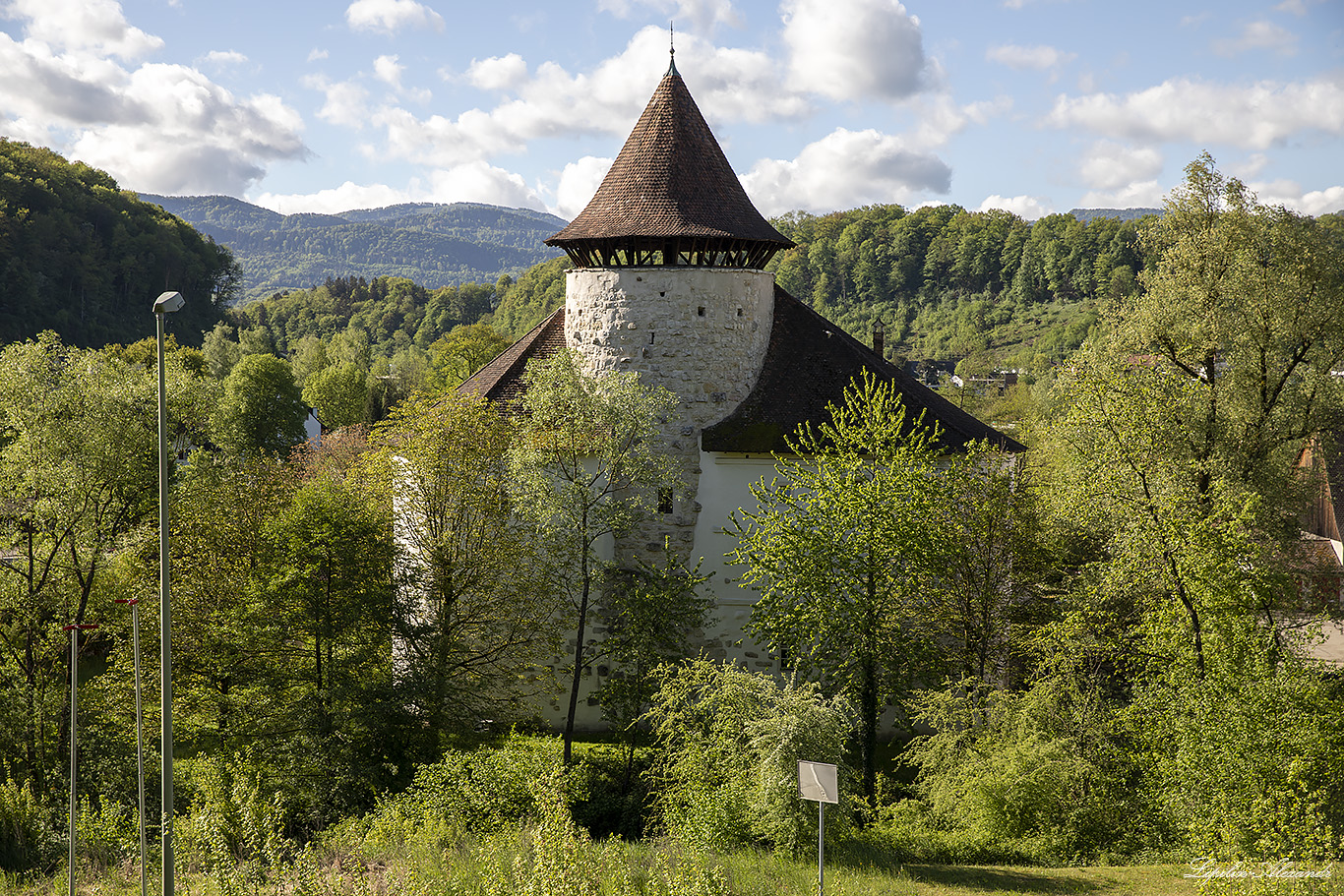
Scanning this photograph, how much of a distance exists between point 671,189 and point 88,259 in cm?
7602

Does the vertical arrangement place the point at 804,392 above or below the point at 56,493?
above

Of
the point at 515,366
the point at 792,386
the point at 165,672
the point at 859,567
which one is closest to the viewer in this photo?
the point at 165,672

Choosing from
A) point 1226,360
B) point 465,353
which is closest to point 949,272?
point 465,353

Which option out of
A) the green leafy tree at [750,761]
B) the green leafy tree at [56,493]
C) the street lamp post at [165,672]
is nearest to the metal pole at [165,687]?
the street lamp post at [165,672]

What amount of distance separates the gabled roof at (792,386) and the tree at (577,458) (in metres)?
2.08

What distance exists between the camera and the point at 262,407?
52.4 m

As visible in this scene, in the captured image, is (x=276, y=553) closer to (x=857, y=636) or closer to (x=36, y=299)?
(x=857, y=636)

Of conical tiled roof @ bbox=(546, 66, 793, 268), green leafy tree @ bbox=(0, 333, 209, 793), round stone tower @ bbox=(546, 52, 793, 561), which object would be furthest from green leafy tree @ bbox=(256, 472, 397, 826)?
conical tiled roof @ bbox=(546, 66, 793, 268)

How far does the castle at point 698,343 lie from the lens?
68.3 ft

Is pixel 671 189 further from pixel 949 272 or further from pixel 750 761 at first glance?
pixel 949 272

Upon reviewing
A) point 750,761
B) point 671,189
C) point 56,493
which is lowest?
point 750,761

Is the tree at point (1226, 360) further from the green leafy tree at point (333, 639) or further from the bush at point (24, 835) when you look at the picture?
the bush at point (24, 835)

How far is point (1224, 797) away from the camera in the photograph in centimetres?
1204

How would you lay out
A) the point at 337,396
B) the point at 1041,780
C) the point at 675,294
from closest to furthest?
the point at 1041,780
the point at 675,294
the point at 337,396
